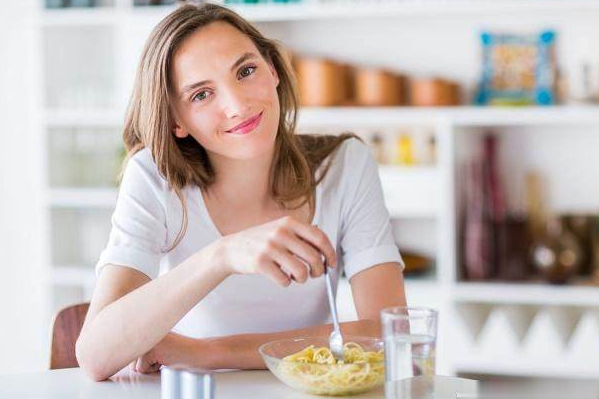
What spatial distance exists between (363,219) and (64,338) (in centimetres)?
64

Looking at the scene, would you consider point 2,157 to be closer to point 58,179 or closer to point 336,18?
point 58,179

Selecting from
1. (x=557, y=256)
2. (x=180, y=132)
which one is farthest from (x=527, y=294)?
(x=180, y=132)

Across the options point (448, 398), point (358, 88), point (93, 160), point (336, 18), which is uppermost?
point (336, 18)

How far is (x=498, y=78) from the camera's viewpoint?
11.6ft

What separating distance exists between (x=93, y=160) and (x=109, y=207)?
203 mm

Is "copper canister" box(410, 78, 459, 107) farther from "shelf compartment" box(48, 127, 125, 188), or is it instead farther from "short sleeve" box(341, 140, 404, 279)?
"short sleeve" box(341, 140, 404, 279)

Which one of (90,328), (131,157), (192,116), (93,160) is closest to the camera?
(90,328)

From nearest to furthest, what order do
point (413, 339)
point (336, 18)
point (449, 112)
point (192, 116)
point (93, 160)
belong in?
point (413, 339), point (192, 116), point (449, 112), point (336, 18), point (93, 160)

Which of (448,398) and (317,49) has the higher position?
(317,49)

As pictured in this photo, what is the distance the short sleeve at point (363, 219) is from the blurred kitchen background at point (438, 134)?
1.38 meters

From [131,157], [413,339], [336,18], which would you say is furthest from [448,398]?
[336,18]

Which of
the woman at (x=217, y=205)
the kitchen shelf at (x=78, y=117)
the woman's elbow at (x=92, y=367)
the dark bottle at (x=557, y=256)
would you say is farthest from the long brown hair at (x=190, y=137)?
the kitchen shelf at (x=78, y=117)

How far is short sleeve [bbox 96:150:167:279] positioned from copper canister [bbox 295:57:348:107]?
1.64 m

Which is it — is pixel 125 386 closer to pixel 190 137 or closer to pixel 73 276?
pixel 190 137
